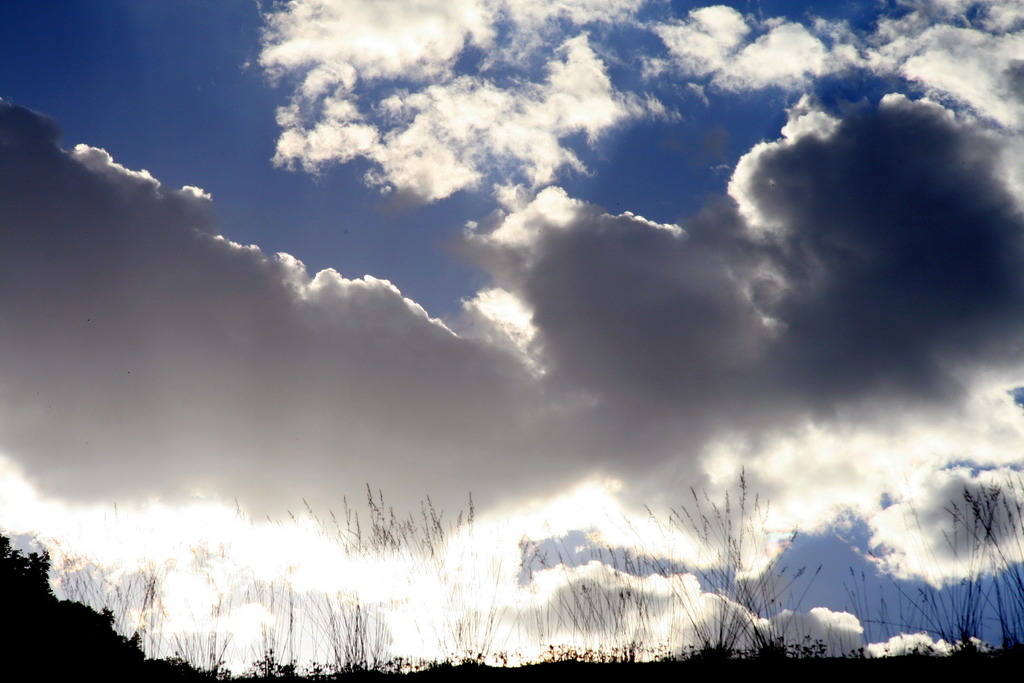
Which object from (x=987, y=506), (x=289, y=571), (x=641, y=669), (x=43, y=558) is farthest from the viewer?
(x=43, y=558)

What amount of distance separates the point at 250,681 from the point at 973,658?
6.67 metres

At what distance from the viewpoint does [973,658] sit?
5.36 m

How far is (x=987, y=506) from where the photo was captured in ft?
20.6

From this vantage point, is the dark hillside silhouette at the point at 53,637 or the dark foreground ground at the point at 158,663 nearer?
the dark foreground ground at the point at 158,663

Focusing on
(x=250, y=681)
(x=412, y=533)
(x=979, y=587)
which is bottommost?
(x=250, y=681)

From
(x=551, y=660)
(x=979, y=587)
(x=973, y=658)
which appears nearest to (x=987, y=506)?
(x=979, y=587)

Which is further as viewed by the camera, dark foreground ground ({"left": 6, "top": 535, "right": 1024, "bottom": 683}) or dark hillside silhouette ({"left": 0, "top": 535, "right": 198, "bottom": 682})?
dark hillside silhouette ({"left": 0, "top": 535, "right": 198, "bottom": 682})

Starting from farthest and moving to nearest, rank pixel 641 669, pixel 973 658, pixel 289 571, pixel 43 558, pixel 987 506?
pixel 43 558 < pixel 289 571 < pixel 987 506 < pixel 641 669 < pixel 973 658

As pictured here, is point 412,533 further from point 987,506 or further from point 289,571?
point 987,506

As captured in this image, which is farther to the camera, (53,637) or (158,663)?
(53,637)

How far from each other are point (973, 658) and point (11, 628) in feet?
34.5

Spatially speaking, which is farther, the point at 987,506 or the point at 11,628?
the point at 11,628

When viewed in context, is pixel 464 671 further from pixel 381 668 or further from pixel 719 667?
pixel 719 667

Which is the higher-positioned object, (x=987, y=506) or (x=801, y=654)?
(x=987, y=506)
